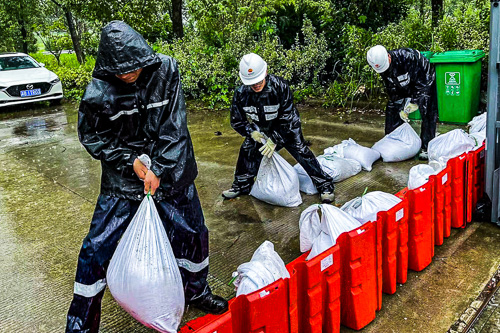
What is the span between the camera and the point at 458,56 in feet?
21.0

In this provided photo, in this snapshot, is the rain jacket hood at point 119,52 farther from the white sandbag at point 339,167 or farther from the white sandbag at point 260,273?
the white sandbag at point 339,167

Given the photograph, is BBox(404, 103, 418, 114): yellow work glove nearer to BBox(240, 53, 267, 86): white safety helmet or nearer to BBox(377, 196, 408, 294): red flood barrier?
BBox(240, 53, 267, 86): white safety helmet

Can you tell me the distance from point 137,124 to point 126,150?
0.15 m

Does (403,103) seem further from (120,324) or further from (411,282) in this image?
(120,324)

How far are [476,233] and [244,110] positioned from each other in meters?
2.15

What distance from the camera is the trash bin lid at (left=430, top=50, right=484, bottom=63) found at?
6340 millimetres

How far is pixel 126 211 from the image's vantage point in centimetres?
251

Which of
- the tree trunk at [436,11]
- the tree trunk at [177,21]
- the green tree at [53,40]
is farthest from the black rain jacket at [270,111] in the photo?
the green tree at [53,40]

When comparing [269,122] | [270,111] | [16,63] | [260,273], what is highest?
[16,63]

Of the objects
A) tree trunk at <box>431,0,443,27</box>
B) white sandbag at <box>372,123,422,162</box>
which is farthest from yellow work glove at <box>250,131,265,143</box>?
tree trunk at <box>431,0,443,27</box>

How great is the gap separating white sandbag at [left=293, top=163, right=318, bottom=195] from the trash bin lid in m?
3.13

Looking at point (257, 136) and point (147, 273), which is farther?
point (257, 136)

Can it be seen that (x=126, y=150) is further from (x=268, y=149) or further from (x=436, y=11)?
(x=436, y=11)

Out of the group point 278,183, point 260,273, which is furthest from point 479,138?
point 260,273
